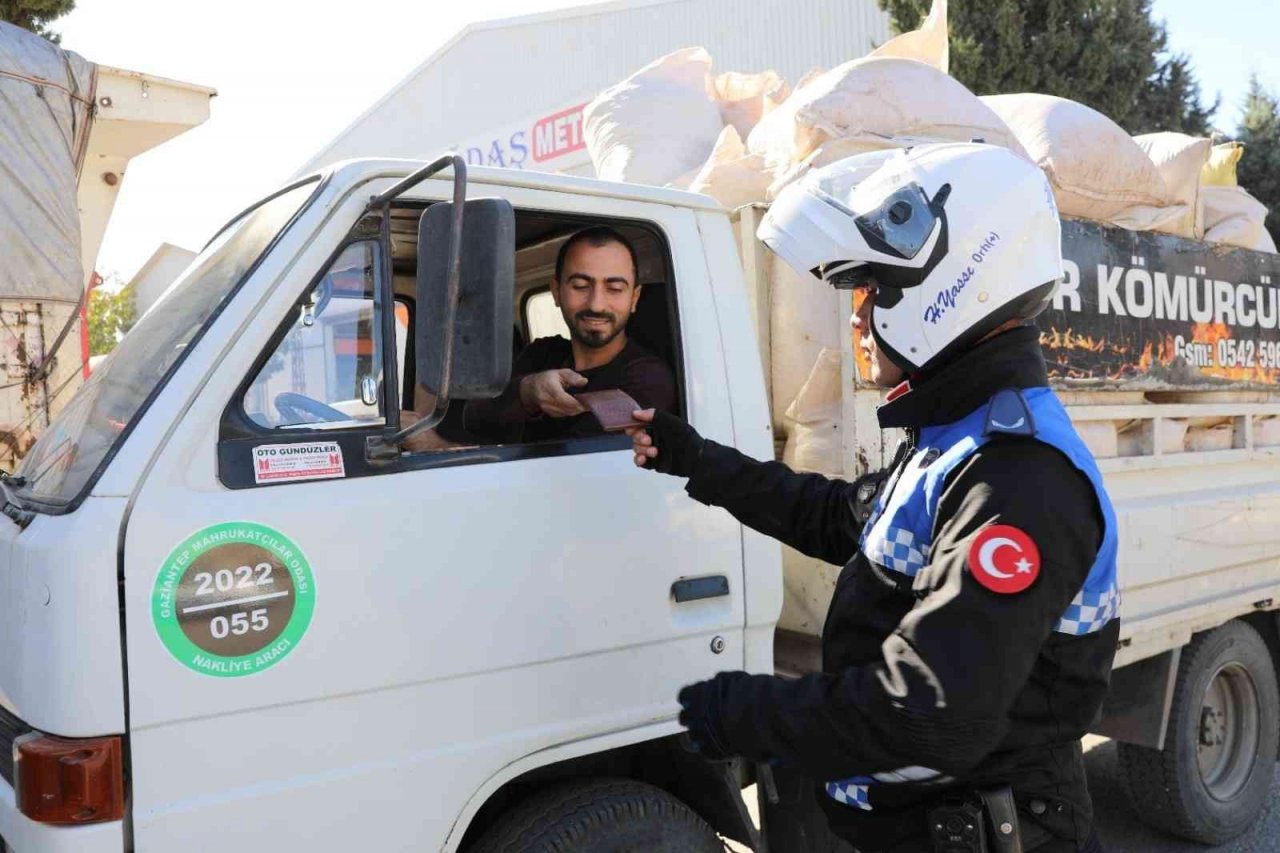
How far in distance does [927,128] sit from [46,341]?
3.28 meters

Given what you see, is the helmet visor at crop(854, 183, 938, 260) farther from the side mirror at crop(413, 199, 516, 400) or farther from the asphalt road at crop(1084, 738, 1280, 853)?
the asphalt road at crop(1084, 738, 1280, 853)

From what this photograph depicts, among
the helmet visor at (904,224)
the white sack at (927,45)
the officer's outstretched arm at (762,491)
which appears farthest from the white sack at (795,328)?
the white sack at (927,45)

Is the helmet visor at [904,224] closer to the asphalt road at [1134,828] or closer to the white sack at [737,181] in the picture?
the white sack at [737,181]

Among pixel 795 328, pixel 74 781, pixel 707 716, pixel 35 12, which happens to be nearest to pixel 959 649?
pixel 707 716

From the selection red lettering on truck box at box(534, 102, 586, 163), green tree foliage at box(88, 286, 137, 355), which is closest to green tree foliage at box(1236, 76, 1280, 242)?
red lettering on truck box at box(534, 102, 586, 163)

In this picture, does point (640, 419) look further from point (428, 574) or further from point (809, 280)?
point (809, 280)

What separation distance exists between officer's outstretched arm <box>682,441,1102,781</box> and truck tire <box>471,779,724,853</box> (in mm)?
698

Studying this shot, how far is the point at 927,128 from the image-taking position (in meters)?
3.31

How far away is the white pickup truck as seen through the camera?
1800 mm

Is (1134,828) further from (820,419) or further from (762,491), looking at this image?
(762,491)

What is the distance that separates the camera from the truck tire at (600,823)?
7.08 ft

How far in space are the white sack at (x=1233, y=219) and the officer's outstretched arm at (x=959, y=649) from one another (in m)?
3.31

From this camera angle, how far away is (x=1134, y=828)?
14.3ft

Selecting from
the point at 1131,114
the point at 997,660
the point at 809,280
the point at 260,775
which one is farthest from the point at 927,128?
the point at 1131,114
